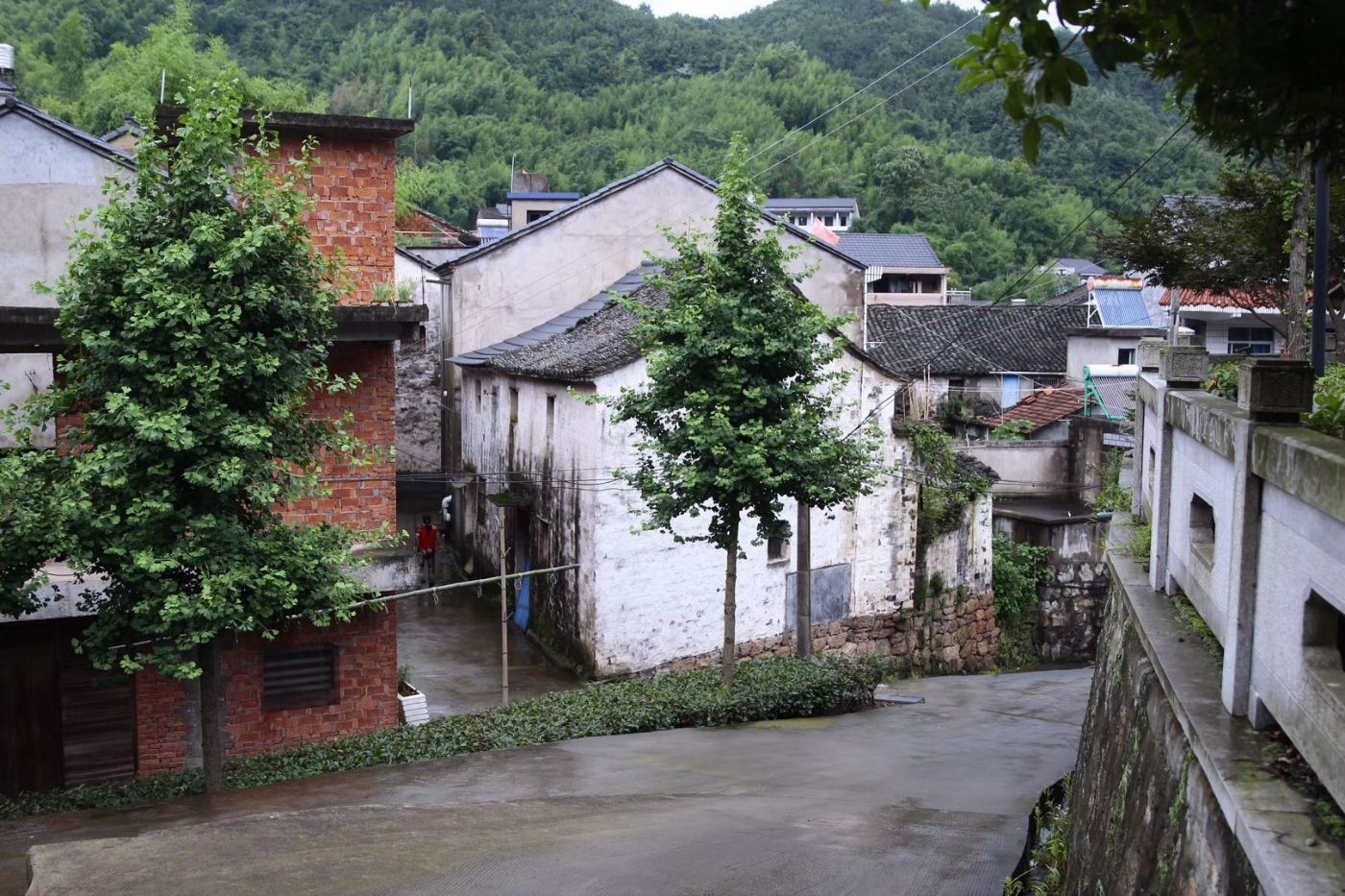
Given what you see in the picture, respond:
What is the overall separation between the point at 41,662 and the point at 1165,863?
38.1ft

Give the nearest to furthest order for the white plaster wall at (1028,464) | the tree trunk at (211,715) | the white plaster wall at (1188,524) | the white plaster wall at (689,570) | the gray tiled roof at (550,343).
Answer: the white plaster wall at (1188,524) → the tree trunk at (211,715) → the white plaster wall at (689,570) → the gray tiled roof at (550,343) → the white plaster wall at (1028,464)

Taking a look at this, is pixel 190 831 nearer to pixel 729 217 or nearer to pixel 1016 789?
pixel 1016 789

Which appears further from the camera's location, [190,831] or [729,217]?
[729,217]

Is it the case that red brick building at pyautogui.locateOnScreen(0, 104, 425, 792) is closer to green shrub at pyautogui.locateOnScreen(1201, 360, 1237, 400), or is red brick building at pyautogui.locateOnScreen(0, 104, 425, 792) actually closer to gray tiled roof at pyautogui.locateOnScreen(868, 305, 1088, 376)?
green shrub at pyautogui.locateOnScreen(1201, 360, 1237, 400)

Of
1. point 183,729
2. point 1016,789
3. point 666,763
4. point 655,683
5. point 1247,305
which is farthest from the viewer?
point 1247,305

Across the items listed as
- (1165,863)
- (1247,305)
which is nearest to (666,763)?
(1165,863)

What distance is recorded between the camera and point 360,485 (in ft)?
47.0

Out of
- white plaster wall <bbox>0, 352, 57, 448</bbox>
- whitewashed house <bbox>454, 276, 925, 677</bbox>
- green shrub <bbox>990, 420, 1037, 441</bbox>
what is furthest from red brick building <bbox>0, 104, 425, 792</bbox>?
green shrub <bbox>990, 420, 1037, 441</bbox>

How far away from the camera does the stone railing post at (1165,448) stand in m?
8.75

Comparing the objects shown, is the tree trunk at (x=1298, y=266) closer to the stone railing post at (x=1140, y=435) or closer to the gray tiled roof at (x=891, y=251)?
the stone railing post at (x=1140, y=435)

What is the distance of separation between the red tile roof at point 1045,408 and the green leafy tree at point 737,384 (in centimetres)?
1659

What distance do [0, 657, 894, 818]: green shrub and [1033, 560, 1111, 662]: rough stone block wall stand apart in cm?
911

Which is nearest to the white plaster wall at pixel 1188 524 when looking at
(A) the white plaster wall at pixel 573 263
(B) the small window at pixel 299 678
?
(B) the small window at pixel 299 678

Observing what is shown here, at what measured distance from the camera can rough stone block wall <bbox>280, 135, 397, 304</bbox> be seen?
14.0 metres
